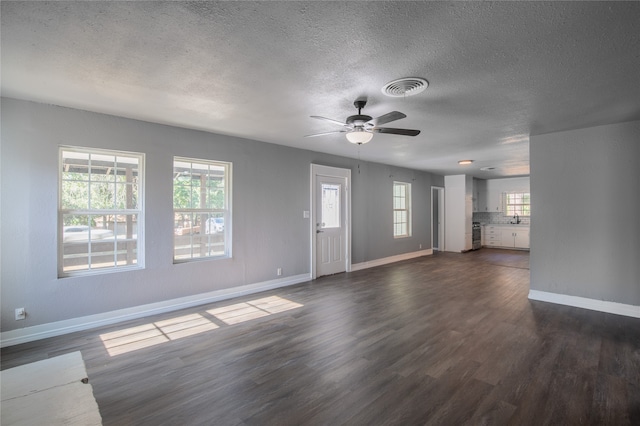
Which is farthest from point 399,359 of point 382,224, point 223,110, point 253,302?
point 382,224

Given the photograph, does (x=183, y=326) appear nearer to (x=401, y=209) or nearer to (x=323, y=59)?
(x=323, y=59)

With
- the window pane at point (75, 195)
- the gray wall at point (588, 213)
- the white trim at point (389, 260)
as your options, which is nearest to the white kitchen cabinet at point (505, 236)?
the white trim at point (389, 260)

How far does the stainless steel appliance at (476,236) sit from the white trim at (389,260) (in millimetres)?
1728

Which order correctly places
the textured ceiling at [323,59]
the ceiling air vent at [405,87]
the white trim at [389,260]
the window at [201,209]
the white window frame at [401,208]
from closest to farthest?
the textured ceiling at [323,59], the ceiling air vent at [405,87], the window at [201,209], the white trim at [389,260], the white window frame at [401,208]

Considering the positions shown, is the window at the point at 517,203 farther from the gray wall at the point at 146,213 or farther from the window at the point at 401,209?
the gray wall at the point at 146,213

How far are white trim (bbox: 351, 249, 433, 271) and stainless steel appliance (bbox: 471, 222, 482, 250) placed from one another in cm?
173

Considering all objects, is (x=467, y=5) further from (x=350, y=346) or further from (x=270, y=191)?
(x=270, y=191)

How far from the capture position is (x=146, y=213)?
12.7 feet

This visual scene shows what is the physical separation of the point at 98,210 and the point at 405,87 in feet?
12.1

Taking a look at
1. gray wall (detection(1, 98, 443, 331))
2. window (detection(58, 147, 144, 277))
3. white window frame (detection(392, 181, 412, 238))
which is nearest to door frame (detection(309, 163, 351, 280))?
gray wall (detection(1, 98, 443, 331))

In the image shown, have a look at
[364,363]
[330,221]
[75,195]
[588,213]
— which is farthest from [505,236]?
[75,195]

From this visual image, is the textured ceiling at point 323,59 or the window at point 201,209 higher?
the textured ceiling at point 323,59

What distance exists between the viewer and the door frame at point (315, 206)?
5734mm

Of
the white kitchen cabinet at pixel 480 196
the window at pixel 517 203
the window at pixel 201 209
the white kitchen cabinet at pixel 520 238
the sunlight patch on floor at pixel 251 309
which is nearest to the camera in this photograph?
the sunlight patch on floor at pixel 251 309
